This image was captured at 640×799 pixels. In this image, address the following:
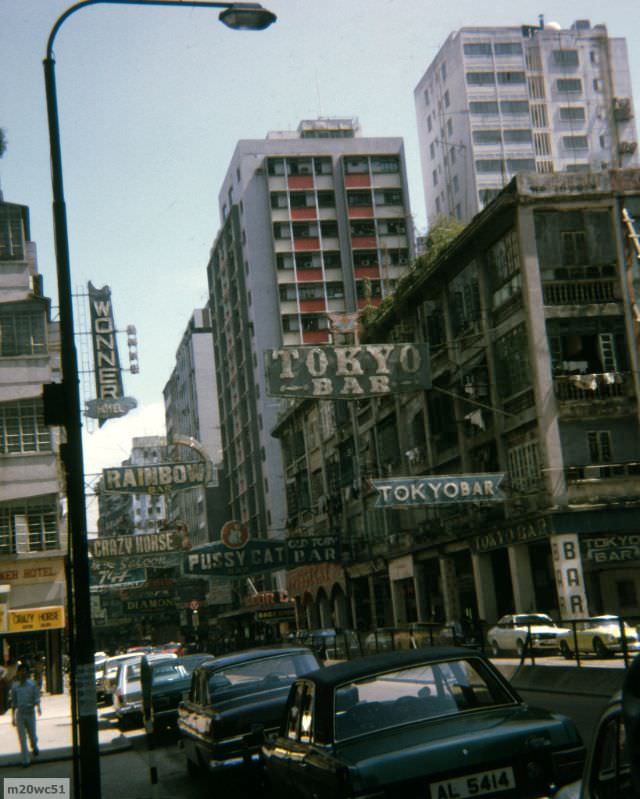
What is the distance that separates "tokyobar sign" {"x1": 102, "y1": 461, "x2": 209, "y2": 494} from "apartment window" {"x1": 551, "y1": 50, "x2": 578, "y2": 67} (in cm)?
6850

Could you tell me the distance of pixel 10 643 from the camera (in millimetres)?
44938

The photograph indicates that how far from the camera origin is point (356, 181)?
301ft

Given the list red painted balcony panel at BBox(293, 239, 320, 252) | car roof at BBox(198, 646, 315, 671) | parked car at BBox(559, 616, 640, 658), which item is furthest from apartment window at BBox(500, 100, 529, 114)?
car roof at BBox(198, 646, 315, 671)

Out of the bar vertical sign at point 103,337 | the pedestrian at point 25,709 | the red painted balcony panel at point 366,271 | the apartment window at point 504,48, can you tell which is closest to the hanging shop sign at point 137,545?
the bar vertical sign at point 103,337

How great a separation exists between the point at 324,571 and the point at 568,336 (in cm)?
3309

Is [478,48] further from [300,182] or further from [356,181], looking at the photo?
[300,182]

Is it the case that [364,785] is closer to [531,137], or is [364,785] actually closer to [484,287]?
[484,287]

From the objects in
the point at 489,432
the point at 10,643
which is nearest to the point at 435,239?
the point at 489,432

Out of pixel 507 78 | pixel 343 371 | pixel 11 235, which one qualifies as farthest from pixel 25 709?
pixel 507 78

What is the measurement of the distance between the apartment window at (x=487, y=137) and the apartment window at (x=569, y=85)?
807 cm

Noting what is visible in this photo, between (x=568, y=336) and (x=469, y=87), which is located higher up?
(x=469, y=87)

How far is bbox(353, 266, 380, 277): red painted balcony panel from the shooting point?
9062cm

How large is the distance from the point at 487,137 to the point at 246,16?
8462 cm

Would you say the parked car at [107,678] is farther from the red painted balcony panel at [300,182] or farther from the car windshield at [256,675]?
the red painted balcony panel at [300,182]
